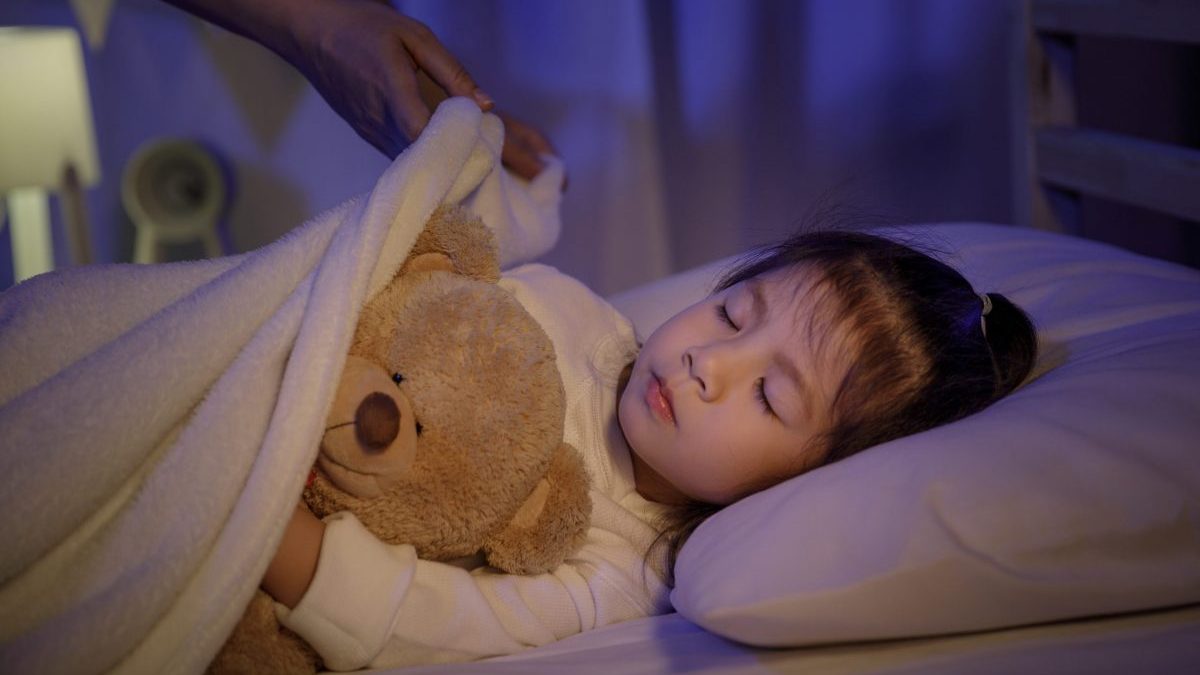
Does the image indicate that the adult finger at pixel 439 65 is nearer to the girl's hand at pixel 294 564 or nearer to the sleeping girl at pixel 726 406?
the sleeping girl at pixel 726 406

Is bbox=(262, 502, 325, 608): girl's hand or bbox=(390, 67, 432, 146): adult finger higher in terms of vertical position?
bbox=(390, 67, 432, 146): adult finger

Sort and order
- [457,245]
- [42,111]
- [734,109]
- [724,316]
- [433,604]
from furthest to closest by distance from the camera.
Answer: [42,111], [734,109], [724,316], [457,245], [433,604]

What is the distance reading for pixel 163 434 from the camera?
0.84 m

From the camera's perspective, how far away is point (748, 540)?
2.71ft

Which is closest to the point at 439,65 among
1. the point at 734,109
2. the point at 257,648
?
the point at 257,648

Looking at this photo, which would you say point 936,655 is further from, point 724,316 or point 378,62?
point 378,62

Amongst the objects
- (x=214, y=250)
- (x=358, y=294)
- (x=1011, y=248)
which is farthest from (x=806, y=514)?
(x=214, y=250)

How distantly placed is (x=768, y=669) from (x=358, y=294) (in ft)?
1.40

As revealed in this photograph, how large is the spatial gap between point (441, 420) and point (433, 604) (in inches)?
6.3

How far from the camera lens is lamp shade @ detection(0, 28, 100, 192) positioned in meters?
2.54

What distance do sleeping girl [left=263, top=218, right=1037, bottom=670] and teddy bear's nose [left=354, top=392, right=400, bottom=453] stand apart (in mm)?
92

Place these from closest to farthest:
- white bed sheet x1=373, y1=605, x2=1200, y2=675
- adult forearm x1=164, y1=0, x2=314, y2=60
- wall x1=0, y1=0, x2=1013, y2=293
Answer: white bed sheet x1=373, y1=605, x2=1200, y2=675 < adult forearm x1=164, y1=0, x2=314, y2=60 < wall x1=0, y1=0, x2=1013, y2=293

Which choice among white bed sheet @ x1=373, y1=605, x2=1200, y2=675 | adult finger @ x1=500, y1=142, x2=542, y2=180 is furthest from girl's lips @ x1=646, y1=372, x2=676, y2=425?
adult finger @ x1=500, y1=142, x2=542, y2=180

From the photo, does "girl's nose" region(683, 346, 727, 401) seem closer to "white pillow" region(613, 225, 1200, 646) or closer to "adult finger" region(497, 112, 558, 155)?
"white pillow" region(613, 225, 1200, 646)
